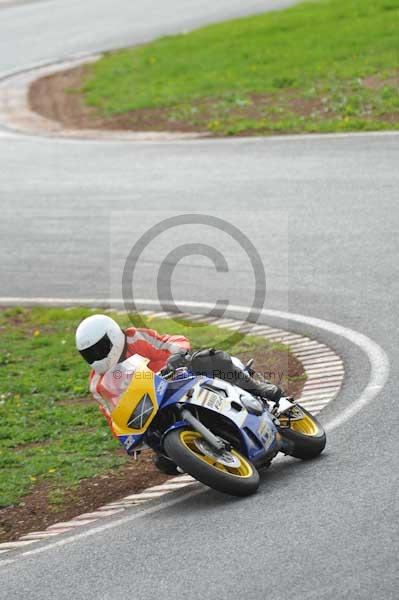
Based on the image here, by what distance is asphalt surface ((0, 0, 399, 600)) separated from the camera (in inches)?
278

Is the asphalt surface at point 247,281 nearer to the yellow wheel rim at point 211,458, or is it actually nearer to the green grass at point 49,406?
the yellow wheel rim at point 211,458

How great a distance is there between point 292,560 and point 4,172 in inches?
576

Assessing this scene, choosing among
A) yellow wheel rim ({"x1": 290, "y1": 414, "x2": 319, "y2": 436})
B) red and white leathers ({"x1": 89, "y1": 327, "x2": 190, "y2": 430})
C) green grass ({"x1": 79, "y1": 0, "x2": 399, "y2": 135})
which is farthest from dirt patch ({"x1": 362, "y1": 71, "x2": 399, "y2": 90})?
red and white leathers ({"x1": 89, "y1": 327, "x2": 190, "y2": 430})

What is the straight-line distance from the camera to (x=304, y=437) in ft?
29.0

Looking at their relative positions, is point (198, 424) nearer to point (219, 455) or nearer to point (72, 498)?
point (219, 455)

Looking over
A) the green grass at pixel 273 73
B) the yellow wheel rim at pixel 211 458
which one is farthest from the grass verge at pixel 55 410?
the green grass at pixel 273 73

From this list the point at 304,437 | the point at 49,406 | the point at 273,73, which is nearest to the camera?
the point at 304,437

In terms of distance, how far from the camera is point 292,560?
7.00m

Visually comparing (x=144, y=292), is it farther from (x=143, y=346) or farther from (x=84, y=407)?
(x=143, y=346)

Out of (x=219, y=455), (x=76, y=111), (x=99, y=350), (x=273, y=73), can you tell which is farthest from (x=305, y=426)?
(x=76, y=111)

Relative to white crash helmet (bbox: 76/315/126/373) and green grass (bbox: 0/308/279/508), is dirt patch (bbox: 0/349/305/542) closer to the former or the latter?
green grass (bbox: 0/308/279/508)

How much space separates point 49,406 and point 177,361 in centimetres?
315

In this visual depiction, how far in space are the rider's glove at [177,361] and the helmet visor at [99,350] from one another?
50 cm

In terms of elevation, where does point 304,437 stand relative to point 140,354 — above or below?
below
